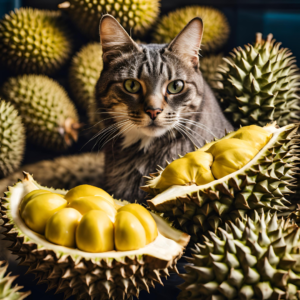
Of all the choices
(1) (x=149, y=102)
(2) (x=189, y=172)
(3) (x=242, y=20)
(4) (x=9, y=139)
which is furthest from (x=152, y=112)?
(3) (x=242, y=20)

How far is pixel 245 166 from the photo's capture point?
0.79m

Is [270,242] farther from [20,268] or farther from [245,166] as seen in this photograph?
[20,268]

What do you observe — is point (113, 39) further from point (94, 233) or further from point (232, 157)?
point (94, 233)

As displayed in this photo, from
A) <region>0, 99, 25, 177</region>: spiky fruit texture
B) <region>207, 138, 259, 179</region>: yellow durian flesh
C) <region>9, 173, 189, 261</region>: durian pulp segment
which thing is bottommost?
<region>0, 99, 25, 177</region>: spiky fruit texture

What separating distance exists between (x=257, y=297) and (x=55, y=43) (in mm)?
1505

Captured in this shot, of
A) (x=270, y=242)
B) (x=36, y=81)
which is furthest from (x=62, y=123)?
(x=270, y=242)

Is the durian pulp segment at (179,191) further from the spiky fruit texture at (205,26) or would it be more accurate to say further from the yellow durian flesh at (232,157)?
the spiky fruit texture at (205,26)

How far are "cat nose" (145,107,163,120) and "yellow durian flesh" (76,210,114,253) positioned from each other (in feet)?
1.57

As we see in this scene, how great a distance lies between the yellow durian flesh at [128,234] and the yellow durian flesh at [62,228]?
9 cm

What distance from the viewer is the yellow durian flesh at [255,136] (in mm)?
855

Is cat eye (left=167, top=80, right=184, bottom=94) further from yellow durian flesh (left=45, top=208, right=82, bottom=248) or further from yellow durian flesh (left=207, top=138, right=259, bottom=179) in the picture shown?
yellow durian flesh (left=45, top=208, right=82, bottom=248)

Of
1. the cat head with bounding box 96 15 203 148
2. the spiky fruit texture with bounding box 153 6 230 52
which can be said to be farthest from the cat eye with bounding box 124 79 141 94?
the spiky fruit texture with bounding box 153 6 230 52

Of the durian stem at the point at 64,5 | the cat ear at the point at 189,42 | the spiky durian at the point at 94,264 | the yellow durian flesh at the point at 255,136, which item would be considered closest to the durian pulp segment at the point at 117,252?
the spiky durian at the point at 94,264

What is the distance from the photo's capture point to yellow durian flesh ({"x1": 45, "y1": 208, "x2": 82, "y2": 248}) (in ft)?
2.17
